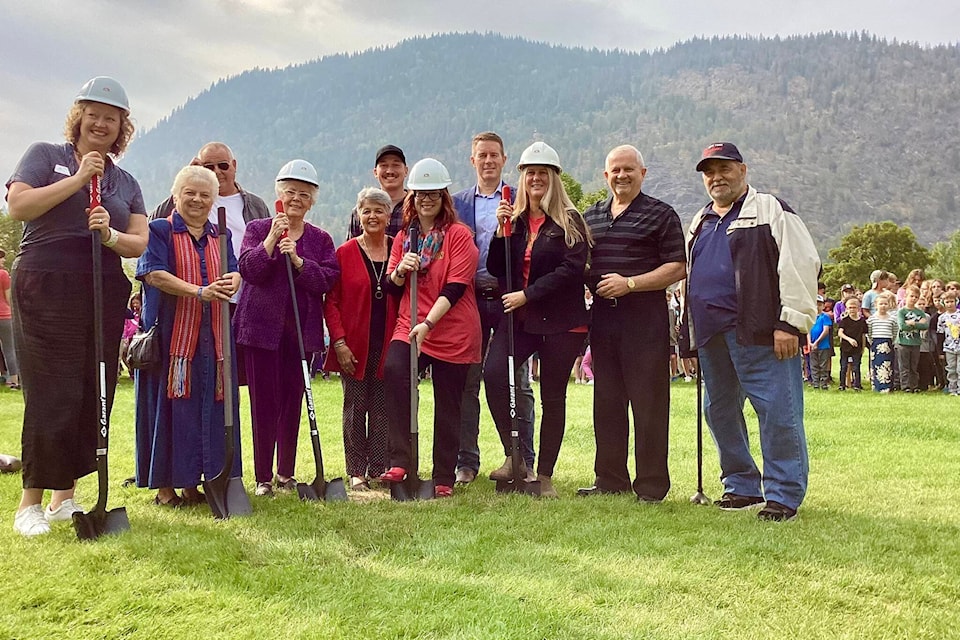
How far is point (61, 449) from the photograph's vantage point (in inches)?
190

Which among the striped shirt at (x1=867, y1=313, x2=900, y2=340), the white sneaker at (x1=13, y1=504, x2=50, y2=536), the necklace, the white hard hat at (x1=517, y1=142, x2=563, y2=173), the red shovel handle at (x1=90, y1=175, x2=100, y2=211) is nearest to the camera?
the white sneaker at (x1=13, y1=504, x2=50, y2=536)

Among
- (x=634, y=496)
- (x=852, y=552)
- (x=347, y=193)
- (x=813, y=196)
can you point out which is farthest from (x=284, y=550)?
(x=347, y=193)

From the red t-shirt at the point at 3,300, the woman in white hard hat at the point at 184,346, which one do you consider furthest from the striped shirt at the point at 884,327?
the red t-shirt at the point at 3,300

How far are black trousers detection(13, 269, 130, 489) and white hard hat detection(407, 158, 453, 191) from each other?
88.5 inches

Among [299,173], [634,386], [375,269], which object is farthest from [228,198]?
[634,386]

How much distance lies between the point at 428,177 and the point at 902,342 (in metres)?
12.3

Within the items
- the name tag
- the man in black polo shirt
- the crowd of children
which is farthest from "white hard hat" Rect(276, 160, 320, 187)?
the crowd of children

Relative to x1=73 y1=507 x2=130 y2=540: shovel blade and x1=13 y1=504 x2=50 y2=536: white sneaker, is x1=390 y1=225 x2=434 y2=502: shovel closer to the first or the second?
x1=73 y1=507 x2=130 y2=540: shovel blade

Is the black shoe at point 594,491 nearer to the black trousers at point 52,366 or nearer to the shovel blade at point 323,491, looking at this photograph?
the shovel blade at point 323,491

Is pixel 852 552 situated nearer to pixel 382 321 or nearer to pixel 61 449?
pixel 382 321

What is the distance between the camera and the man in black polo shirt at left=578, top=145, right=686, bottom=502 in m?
5.76

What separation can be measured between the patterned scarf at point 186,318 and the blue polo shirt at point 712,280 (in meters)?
3.27

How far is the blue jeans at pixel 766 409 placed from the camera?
5.26m

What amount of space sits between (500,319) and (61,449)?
3.16 metres
